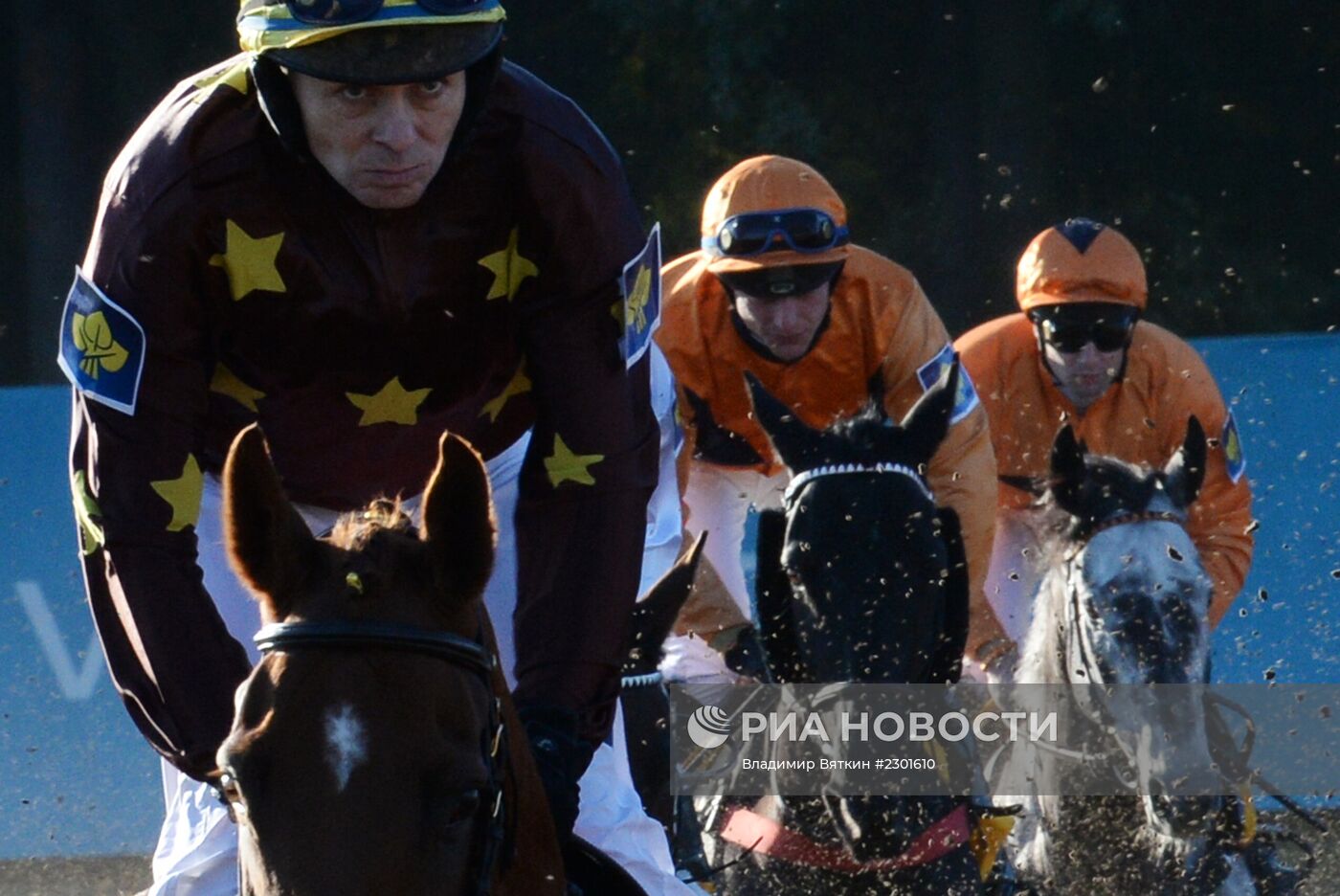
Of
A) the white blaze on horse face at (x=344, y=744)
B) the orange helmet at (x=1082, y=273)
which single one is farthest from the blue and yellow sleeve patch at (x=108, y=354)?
the orange helmet at (x=1082, y=273)

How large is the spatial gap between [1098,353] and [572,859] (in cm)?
441

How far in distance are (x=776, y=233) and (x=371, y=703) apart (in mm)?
4222

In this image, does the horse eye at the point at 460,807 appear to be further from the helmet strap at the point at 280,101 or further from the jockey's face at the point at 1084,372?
the jockey's face at the point at 1084,372

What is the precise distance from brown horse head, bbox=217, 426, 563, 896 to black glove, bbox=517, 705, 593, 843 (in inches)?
3.3

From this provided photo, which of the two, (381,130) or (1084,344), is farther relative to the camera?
(1084,344)

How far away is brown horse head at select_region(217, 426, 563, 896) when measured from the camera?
198 centimetres

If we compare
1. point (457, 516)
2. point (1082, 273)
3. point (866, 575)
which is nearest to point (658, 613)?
point (866, 575)

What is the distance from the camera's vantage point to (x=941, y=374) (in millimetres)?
5875

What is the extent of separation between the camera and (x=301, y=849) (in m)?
1.97

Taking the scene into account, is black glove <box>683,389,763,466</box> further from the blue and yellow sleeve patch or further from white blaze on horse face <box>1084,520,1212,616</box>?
the blue and yellow sleeve patch

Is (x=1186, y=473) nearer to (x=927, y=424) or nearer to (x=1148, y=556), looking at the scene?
(x=1148, y=556)

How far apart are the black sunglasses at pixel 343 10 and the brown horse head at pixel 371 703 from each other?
1.66 feet

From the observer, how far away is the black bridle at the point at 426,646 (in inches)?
81.8

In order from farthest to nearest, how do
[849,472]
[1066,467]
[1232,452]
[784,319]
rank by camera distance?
[1232,452] < [784,319] < [1066,467] < [849,472]
